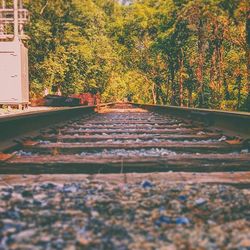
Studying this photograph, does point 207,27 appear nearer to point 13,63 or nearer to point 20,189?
point 13,63

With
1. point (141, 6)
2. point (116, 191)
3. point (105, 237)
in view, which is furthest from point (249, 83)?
point (141, 6)

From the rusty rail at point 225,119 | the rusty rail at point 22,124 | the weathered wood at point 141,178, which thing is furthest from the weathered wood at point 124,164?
the rusty rail at point 225,119

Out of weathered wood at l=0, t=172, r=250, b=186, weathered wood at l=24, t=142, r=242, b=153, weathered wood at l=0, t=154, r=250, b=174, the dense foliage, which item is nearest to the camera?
weathered wood at l=0, t=172, r=250, b=186

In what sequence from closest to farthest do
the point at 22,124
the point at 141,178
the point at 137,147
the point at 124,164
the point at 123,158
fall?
1. the point at 141,178
2. the point at 124,164
3. the point at 123,158
4. the point at 137,147
5. the point at 22,124

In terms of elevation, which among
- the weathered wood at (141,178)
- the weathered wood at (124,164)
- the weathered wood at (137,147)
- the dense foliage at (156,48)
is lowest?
the weathered wood at (137,147)

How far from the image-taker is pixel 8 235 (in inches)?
87.5

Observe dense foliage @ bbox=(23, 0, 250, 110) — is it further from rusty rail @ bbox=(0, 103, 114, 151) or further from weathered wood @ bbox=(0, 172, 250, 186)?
weathered wood @ bbox=(0, 172, 250, 186)

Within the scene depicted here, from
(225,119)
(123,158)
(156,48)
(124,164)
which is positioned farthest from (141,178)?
(156,48)

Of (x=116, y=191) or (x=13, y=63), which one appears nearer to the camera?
(x=116, y=191)

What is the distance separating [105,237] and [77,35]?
3071 centimetres

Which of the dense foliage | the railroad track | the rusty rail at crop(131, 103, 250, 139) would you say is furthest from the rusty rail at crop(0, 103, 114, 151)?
the dense foliage

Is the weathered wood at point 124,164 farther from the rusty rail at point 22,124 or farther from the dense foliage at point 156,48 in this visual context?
the dense foliage at point 156,48

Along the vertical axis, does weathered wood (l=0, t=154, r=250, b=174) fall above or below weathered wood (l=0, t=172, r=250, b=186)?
below

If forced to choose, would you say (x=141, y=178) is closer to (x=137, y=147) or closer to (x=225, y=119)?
(x=137, y=147)
